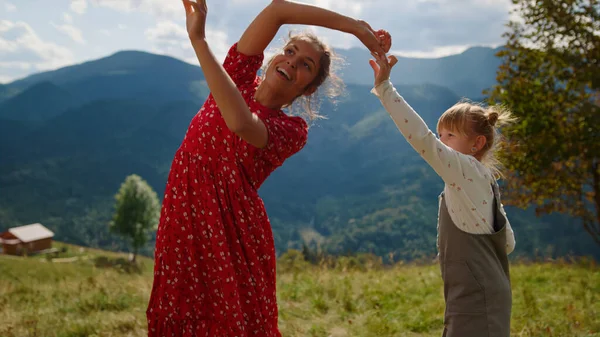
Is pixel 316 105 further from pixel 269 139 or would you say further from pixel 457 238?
pixel 457 238

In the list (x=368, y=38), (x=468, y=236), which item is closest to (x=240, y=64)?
(x=368, y=38)

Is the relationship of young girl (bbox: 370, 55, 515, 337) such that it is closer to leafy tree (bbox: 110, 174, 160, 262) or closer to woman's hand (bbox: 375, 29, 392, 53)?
woman's hand (bbox: 375, 29, 392, 53)

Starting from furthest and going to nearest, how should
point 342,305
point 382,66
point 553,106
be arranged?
point 553,106 → point 342,305 → point 382,66

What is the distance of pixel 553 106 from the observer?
9.22 meters

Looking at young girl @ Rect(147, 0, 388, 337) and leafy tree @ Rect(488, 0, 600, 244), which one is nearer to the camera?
young girl @ Rect(147, 0, 388, 337)

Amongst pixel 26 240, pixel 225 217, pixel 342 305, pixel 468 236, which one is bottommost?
pixel 26 240

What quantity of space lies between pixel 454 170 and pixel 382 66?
1.75 feet

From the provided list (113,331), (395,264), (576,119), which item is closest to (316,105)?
(113,331)

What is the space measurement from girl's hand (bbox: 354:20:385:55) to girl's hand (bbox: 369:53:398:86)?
3cm

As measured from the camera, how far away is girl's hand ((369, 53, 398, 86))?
2.22m

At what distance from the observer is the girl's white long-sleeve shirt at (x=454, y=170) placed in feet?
7.11

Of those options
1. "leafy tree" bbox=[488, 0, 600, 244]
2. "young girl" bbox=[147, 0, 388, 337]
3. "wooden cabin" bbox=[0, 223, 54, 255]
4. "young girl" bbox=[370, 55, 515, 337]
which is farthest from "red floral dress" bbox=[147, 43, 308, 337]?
"wooden cabin" bbox=[0, 223, 54, 255]

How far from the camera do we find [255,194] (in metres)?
2.49

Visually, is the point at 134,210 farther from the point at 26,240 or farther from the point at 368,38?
the point at 368,38
